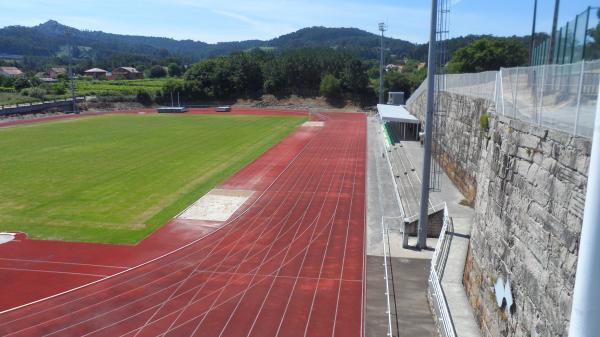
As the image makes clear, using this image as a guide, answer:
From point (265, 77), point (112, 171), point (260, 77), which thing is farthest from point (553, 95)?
point (260, 77)

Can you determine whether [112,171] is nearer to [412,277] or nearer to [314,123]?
[412,277]

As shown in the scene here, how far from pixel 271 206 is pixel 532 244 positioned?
14.3 metres

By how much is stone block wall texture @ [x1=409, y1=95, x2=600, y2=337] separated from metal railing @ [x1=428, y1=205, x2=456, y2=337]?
0.69 metres

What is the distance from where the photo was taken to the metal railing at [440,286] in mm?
8922

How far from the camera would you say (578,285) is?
2541 mm

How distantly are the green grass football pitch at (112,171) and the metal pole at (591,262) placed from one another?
52.6ft

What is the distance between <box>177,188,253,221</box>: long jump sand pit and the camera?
1886 cm

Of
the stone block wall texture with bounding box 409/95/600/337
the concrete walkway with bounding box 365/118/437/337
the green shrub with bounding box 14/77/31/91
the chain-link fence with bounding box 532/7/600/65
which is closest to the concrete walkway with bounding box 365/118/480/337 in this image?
the concrete walkway with bounding box 365/118/437/337

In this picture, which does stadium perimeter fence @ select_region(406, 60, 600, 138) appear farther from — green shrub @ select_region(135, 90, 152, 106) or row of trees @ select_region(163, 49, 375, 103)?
green shrub @ select_region(135, 90, 152, 106)

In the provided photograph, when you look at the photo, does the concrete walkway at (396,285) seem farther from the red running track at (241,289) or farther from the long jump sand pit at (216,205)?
the long jump sand pit at (216,205)

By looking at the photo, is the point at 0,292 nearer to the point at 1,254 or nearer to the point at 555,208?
the point at 1,254

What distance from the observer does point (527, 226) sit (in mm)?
6918

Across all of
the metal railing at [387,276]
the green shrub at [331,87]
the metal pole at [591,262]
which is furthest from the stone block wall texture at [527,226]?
the green shrub at [331,87]

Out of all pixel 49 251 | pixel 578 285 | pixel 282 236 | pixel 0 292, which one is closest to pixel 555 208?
pixel 578 285
